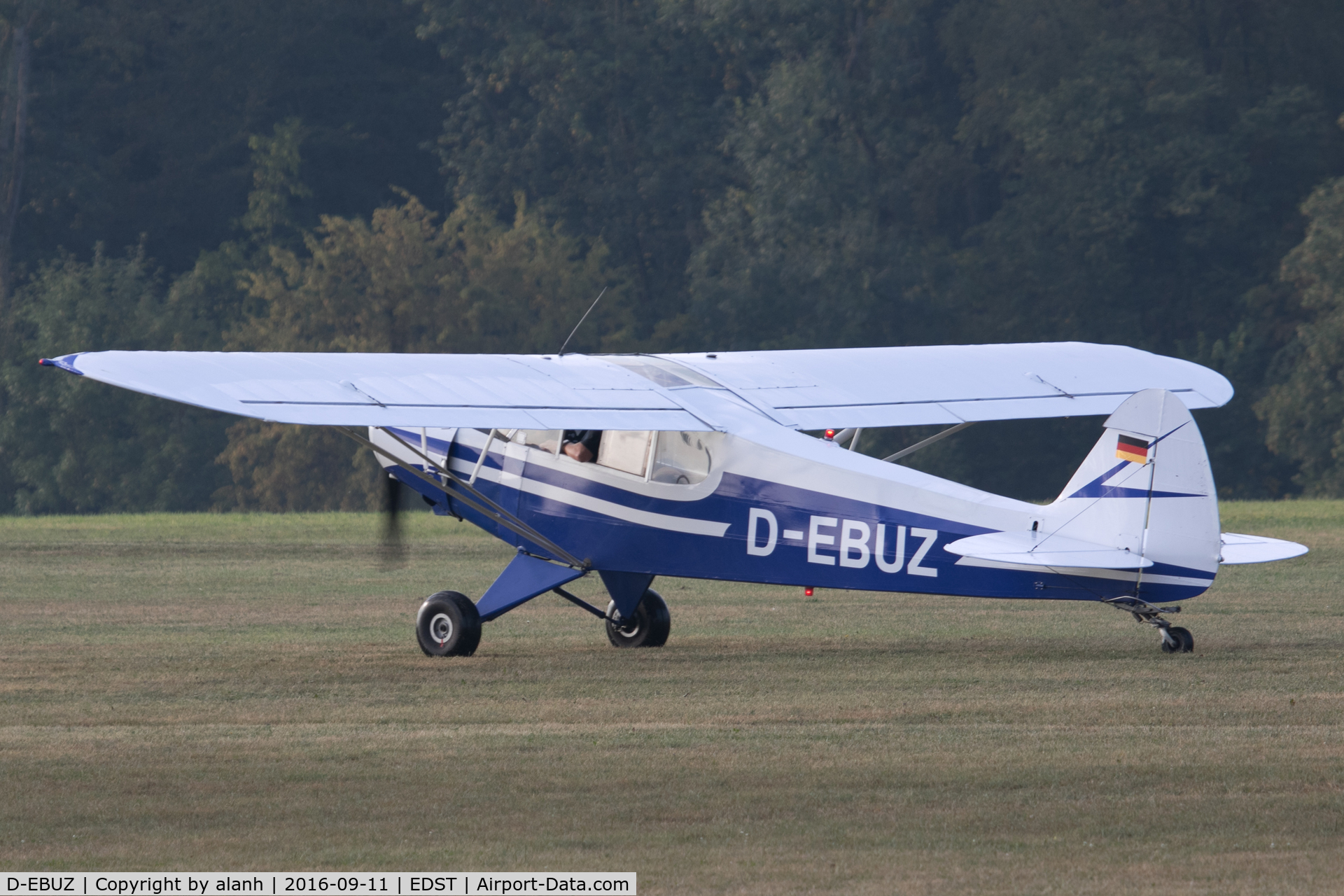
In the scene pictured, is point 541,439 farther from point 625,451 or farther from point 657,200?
point 657,200

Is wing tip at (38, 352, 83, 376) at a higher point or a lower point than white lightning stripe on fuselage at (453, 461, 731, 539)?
higher

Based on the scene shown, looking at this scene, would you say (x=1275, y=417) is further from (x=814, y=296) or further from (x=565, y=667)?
(x=565, y=667)

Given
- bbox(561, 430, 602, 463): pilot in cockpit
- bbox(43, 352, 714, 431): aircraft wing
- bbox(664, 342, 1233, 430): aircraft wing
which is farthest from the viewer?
bbox(664, 342, 1233, 430): aircraft wing

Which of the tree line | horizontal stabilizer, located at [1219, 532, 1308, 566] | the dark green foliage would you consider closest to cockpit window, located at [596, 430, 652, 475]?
horizontal stabilizer, located at [1219, 532, 1308, 566]

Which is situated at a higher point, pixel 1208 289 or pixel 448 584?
pixel 1208 289

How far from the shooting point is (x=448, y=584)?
20.1m

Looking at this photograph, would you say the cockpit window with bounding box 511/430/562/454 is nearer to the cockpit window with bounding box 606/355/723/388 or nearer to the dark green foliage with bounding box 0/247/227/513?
the cockpit window with bounding box 606/355/723/388

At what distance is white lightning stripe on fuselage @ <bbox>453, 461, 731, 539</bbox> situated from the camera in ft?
43.5

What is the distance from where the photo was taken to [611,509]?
13719mm

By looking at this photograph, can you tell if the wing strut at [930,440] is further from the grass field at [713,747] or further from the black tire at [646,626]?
the black tire at [646,626]

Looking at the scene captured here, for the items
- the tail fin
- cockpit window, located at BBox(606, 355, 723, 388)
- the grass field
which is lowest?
the grass field

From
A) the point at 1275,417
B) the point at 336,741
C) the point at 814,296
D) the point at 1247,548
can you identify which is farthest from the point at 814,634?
the point at 814,296

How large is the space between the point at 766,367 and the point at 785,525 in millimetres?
2492
